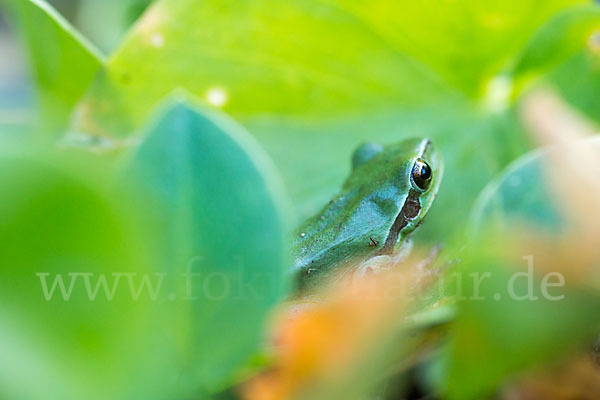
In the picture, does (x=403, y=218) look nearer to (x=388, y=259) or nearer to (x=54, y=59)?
(x=388, y=259)

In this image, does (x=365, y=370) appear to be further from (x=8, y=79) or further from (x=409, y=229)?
(x=8, y=79)

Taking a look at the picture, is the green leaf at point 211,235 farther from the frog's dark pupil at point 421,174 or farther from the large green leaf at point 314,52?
the frog's dark pupil at point 421,174

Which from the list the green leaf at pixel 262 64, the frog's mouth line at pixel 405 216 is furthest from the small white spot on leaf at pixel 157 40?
the frog's mouth line at pixel 405 216

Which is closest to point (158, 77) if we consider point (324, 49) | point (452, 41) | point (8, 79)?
point (324, 49)

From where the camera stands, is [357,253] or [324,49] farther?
[357,253]

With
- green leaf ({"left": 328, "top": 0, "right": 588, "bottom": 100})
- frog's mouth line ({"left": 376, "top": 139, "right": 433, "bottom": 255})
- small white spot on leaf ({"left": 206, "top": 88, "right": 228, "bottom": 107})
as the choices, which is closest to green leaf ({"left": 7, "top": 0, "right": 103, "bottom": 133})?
small white spot on leaf ({"left": 206, "top": 88, "right": 228, "bottom": 107})

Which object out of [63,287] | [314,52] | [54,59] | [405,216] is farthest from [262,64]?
[63,287]
